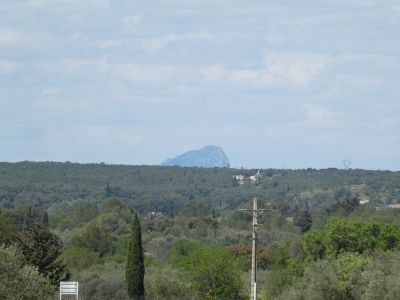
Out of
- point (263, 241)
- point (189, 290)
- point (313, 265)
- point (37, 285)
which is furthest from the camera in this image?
point (263, 241)

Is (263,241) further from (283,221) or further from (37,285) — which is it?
(37,285)

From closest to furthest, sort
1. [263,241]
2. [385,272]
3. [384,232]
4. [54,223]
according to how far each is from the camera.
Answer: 1. [385,272]
2. [384,232]
3. [263,241]
4. [54,223]

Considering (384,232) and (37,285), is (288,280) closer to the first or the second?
(384,232)

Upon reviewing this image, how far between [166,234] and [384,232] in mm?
54891

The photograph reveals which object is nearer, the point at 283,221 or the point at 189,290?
the point at 189,290

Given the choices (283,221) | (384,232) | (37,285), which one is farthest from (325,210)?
(37,285)

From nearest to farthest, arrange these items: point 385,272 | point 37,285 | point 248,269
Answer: point 37,285, point 385,272, point 248,269

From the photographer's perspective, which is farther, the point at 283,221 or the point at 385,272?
the point at 283,221

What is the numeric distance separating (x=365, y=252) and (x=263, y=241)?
53.5 meters

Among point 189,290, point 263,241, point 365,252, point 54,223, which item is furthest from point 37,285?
point 54,223

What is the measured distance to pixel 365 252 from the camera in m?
73.4

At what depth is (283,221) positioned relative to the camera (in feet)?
478

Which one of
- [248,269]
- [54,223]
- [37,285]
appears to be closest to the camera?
[37,285]

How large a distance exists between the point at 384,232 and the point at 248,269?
2111 cm
